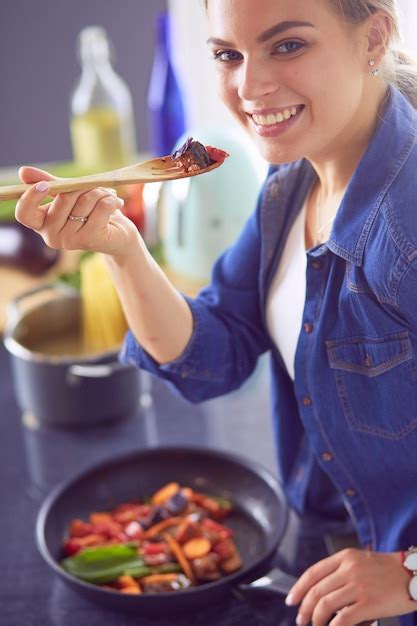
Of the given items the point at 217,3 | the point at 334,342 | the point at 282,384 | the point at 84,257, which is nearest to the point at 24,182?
the point at 217,3

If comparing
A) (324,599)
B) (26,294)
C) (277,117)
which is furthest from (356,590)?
(26,294)

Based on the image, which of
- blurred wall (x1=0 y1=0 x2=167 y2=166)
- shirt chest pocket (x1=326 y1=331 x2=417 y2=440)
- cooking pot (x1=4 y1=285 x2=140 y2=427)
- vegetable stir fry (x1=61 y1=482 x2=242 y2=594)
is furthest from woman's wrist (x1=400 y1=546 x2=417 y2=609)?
blurred wall (x1=0 y1=0 x2=167 y2=166)

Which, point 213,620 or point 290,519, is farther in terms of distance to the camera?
point 290,519

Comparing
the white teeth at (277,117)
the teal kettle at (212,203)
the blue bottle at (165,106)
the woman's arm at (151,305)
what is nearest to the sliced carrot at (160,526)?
the woman's arm at (151,305)

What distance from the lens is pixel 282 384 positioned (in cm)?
127

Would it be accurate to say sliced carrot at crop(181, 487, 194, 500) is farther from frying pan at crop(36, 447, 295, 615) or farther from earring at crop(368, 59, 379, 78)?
earring at crop(368, 59, 379, 78)

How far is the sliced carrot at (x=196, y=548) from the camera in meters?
1.18

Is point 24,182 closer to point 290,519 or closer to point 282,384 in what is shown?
point 282,384

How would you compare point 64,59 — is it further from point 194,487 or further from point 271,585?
point 271,585

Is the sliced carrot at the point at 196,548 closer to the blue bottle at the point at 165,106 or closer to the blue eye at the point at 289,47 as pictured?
the blue eye at the point at 289,47

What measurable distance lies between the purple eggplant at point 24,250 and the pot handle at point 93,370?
660 mm

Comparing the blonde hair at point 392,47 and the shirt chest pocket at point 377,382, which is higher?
the blonde hair at point 392,47

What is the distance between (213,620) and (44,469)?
461 mm

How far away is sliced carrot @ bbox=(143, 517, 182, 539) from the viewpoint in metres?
1.24
